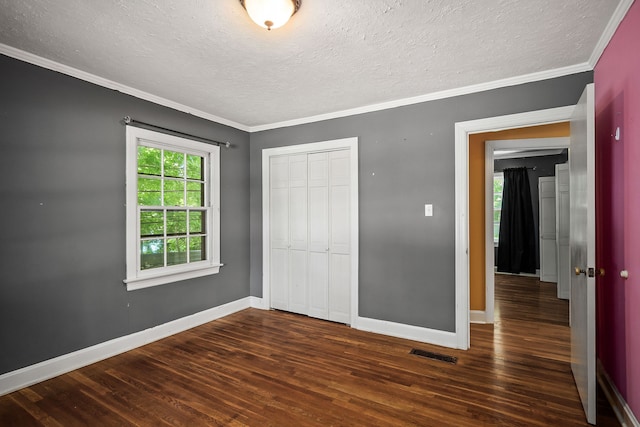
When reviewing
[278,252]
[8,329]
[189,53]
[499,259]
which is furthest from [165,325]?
[499,259]

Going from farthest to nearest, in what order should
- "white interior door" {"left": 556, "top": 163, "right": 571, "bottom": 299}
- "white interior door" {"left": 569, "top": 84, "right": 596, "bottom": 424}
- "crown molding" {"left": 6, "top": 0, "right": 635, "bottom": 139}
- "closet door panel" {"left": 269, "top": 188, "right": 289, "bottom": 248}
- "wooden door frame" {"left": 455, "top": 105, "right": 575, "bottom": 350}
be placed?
"white interior door" {"left": 556, "top": 163, "right": 571, "bottom": 299} → "closet door panel" {"left": 269, "top": 188, "right": 289, "bottom": 248} → "wooden door frame" {"left": 455, "top": 105, "right": 575, "bottom": 350} → "crown molding" {"left": 6, "top": 0, "right": 635, "bottom": 139} → "white interior door" {"left": 569, "top": 84, "right": 596, "bottom": 424}

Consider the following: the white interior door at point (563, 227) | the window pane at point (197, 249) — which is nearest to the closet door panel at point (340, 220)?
the window pane at point (197, 249)

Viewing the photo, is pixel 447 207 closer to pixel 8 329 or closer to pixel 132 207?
pixel 132 207

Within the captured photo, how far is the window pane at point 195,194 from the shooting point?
3809 millimetres

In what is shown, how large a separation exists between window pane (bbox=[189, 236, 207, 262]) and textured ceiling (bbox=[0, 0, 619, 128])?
168 centimetres

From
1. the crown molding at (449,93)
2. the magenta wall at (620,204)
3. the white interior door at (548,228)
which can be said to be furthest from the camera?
the white interior door at (548,228)

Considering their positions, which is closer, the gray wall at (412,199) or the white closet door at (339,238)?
the gray wall at (412,199)

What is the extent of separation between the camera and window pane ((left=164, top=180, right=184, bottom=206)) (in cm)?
353

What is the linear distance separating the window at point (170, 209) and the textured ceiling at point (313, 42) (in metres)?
0.65

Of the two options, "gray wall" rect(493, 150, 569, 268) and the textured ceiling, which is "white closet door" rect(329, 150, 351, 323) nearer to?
the textured ceiling

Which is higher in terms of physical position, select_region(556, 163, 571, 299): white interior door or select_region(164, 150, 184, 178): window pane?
select_region(164, 150, 184, 178): window pane

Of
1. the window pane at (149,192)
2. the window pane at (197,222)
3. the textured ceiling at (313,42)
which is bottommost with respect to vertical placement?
the window pane at (197,222)

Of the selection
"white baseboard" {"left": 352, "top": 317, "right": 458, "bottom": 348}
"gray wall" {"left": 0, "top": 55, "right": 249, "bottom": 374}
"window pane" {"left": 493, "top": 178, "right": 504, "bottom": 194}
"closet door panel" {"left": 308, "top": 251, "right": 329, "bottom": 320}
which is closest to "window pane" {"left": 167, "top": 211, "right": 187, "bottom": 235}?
"gray wall" {"left": 0, "top": 55, "right": 249, "bottom": 374}

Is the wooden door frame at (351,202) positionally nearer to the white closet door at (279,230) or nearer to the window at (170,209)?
the white closet door at (279,230)
